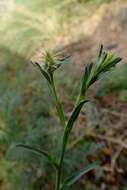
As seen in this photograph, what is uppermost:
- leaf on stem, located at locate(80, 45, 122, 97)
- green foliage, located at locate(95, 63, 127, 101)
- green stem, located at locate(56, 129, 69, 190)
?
green foliage, located at locate(95, 63, 127, 101)

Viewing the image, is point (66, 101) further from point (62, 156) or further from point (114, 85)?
point (62, 156)

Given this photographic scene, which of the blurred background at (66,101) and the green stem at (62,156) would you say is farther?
the blurred background at (66,101)

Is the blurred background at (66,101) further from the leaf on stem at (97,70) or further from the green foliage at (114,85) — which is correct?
the leaf on stem at (97,70)

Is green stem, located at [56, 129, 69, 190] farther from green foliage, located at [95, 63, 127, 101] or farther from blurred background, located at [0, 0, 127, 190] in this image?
Answer: green foliage, located at [95, 63, 127, 101]

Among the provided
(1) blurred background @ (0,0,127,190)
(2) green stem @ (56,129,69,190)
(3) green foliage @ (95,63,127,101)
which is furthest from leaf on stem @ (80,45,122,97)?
(3) green foliage @ (95,63,127,101)

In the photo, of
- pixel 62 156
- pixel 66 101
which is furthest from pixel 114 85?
pixel 62 156

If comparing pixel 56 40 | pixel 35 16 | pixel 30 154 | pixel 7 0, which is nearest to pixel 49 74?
pixel 30 154

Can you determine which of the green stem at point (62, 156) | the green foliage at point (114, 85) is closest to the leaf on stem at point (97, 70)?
the green stem at point (62, 156)

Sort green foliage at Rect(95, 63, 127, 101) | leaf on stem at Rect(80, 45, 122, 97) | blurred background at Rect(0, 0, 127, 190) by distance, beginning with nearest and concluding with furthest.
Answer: leaf on stem at Rect(80, 45, 122, 97)
blurred background at Rect(0, 0, 127, 190)
green foliage at Rect(95, 63, 127, 101)
